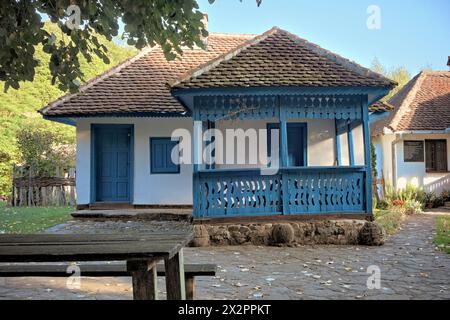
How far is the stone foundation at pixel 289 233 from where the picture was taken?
8172mm

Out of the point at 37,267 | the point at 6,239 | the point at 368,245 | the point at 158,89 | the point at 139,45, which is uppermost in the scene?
the point at 158,89

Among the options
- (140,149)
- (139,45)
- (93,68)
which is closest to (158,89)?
(140,149)

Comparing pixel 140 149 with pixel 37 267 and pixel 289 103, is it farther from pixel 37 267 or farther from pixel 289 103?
pixel 37 267

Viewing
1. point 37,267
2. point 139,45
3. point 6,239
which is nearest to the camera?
point 6,239

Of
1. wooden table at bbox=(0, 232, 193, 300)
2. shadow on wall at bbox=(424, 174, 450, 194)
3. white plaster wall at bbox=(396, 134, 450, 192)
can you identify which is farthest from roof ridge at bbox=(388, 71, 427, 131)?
wooden table at bbox=(0, 232, 193, 300)

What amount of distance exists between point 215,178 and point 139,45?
3.91m

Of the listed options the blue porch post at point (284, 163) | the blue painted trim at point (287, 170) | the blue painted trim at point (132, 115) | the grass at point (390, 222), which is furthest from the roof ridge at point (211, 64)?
the grass at point (390, 222)

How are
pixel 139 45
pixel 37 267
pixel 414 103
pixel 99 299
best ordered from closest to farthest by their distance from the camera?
pixel 37 267 → pixel 99 299 → pixel 139 45 → pixel 414 103

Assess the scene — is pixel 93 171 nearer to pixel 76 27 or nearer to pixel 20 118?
pixel 76 27

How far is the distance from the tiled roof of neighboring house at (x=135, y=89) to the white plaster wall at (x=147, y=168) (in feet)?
1.76

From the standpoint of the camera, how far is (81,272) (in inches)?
144

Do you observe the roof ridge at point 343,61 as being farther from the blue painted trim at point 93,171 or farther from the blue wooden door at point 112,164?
the blue painted trim at point 93,171

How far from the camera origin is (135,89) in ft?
39.5

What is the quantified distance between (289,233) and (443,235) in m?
3.72
